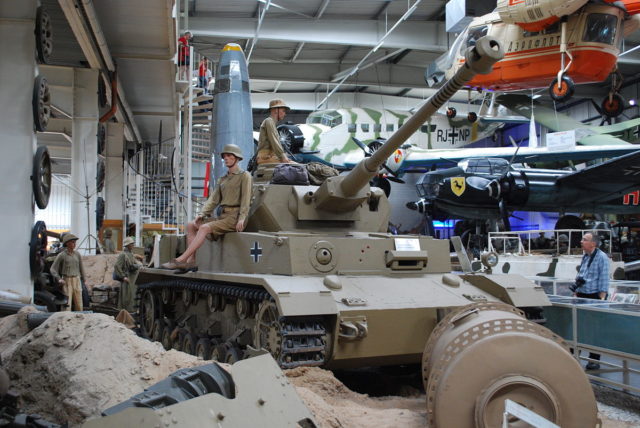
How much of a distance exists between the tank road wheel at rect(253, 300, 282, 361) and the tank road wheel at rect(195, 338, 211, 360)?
1567 mm

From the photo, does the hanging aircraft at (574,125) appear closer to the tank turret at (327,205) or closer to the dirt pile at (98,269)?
the dirt pile at (98,269)

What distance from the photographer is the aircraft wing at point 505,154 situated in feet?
65.3

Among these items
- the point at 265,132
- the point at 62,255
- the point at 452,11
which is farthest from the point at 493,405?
the point at 452,11

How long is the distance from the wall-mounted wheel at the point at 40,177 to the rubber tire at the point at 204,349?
3.16 meters

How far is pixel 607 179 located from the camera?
695 inches

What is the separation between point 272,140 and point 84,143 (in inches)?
331

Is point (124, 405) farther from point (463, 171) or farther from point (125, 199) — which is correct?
point (125, 199)

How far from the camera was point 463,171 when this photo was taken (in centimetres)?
2109

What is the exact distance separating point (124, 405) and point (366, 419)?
7.76ft

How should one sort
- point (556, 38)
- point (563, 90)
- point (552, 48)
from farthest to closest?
point (552, 48) → point (556, 38) → point (563, 90)

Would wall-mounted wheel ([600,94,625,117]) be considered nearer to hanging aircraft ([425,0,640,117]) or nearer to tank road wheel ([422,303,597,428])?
hanging aircraft ([425,0,640,117])

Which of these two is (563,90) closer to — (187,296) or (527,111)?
(187,296)

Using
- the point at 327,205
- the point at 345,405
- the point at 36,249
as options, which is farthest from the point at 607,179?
the point at 345,405

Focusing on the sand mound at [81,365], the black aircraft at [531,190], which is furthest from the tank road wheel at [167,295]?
the black aircraft at [531,190]
